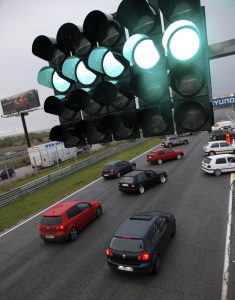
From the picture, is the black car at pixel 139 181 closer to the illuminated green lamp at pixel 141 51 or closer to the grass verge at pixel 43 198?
the grass verge at pixel 43 198

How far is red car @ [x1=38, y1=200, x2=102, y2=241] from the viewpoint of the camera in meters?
12.6

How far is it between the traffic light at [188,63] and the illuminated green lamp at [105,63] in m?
0.67

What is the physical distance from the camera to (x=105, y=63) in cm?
329

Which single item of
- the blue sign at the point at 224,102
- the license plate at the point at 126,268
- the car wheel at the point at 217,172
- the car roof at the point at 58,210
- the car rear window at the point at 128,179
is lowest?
the car wheel at the point at 217,172

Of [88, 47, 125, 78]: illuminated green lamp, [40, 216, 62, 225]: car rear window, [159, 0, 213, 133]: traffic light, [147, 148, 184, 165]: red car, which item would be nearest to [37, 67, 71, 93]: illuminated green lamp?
[88, 47, 125, 78]: illuminated green lamp

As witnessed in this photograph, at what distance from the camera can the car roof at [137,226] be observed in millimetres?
9781

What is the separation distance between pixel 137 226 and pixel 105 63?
809cm

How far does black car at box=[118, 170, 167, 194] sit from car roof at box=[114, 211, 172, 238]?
7.01 metres

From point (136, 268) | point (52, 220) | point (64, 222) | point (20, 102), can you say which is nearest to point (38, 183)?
point (52, 220)

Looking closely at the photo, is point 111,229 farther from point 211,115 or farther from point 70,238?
point 211,115

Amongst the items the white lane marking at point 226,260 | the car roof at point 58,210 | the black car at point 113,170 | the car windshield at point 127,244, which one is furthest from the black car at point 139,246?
the black car at point 113,170

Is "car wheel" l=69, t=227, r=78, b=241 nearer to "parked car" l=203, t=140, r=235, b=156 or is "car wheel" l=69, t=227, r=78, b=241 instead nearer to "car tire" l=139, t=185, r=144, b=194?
"car tire" l=139, t=185, r=144, b=194

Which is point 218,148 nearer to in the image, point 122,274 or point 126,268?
point 122,274

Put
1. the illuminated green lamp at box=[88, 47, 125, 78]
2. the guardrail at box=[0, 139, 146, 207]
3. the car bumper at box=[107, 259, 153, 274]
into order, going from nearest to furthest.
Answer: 1. the illuminated green lamp at box=[88, 47, 125, 78]
2. the car bumper at box=[107, 259, 153, 274]
3. the guardrail at box=[0, 139, 146, 207]
